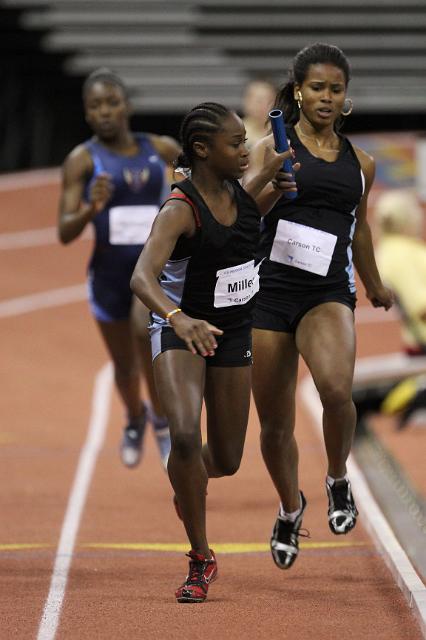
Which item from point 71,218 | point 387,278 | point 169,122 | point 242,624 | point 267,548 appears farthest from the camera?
point 169,122

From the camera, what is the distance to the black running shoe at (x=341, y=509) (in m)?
5.22

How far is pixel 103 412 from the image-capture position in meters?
12.5

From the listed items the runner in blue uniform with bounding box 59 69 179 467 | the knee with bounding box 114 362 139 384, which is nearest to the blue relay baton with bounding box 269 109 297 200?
the runner in blue uniform with bounding box 59 69 179 467

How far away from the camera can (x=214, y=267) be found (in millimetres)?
4711

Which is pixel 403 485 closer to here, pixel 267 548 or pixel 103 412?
pixel 267 548

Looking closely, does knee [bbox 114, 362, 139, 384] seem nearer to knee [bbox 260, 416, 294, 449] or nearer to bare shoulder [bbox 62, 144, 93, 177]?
bare shoulder [bbox 62, 144, 93, 177]

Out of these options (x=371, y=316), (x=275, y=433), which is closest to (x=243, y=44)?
(x=371, y=316)

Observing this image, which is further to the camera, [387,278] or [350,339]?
[387,278]

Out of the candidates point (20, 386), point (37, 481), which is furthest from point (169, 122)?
point (37, 481)

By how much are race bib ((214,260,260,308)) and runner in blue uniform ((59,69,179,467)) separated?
215cm

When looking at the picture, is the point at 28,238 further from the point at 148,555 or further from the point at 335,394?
the point at 335,394

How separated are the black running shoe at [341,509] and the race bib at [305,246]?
0.84 metres

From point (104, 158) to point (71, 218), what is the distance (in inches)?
16.7

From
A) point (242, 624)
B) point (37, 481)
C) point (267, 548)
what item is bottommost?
point (37, 481)
